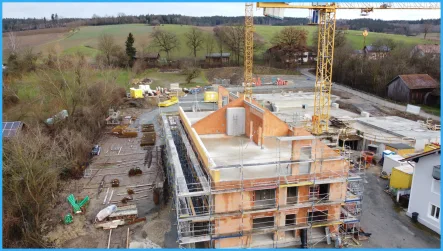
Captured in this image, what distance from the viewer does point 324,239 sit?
16656mm

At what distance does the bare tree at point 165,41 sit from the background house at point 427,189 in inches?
2545

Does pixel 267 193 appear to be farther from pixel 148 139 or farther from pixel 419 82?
pixel 419 82

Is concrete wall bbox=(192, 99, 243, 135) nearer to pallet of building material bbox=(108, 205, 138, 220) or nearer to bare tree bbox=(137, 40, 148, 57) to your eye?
pallet of building material bbox=(108, 205, 138, 220)

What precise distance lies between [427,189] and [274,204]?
788 cm

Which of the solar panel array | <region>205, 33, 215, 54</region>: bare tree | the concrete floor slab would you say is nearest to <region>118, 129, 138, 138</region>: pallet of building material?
the solar panel array

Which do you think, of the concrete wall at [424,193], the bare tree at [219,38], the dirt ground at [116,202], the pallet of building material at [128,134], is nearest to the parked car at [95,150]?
the dirt ground at [116,202]

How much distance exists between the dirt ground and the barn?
102 feet

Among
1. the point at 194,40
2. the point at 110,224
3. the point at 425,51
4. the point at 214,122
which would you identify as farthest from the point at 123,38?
the point at 110,224

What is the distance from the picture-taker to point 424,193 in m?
17.4

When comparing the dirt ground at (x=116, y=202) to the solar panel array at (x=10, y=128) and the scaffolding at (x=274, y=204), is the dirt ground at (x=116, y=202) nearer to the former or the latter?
the scaffolding at (x=274, y=204)

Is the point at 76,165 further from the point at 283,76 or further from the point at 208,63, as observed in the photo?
the point at 208,63

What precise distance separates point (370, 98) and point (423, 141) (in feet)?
67.3

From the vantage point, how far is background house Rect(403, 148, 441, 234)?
1669 centimetres

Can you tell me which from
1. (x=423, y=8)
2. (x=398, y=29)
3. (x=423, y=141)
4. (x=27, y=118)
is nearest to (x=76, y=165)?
(x=27, y=118)
